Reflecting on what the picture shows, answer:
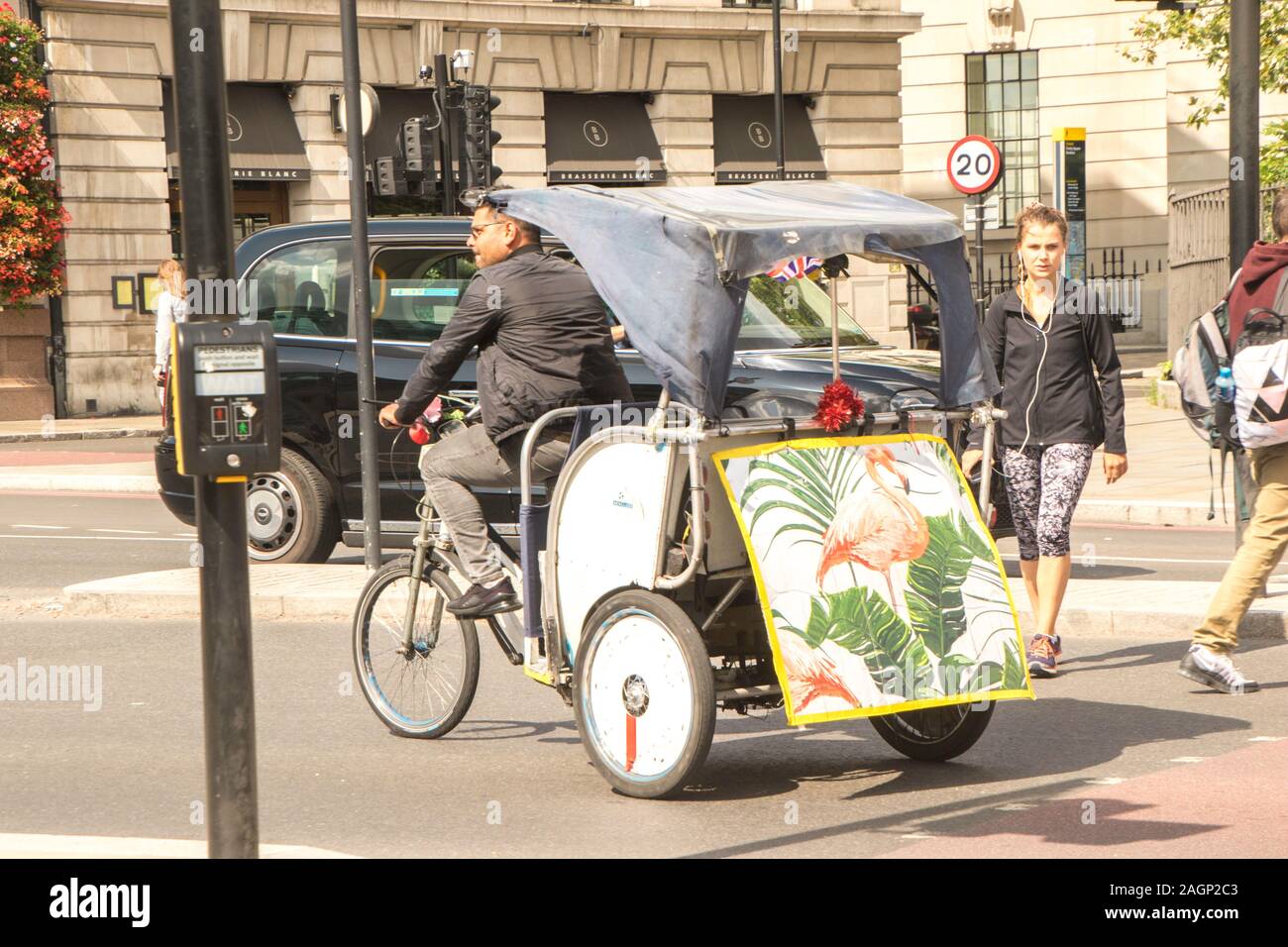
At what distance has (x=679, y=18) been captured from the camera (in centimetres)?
3356

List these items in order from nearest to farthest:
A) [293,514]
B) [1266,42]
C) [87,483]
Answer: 1. [293,514]
2. [87,483]
3. [1266,42]

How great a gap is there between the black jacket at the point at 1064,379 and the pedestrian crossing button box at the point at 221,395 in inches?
178

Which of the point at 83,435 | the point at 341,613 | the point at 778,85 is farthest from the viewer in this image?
the point at 778,85

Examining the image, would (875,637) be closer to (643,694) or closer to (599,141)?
(643,694)

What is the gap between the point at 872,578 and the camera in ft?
21.5

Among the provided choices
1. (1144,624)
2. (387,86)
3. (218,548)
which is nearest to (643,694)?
(218,548)

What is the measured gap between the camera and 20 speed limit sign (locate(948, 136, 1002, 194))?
19.3m

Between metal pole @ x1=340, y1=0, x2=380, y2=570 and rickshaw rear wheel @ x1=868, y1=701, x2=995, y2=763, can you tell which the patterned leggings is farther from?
metal pole @ x1=340, y1=0, x2=380, y2=570

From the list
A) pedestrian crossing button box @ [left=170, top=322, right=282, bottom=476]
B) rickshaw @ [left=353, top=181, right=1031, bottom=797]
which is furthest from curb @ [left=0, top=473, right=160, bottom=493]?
pedestrian crossing button box @ [left=170, top=322, right=282, bottom=476]

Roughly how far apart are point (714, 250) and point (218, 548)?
2.31 m

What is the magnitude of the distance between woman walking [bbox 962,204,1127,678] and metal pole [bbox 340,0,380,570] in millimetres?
→ 3801

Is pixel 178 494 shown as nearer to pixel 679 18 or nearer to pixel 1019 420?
pixel 1019 420

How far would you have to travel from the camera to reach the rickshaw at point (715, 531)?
21.0 feet
